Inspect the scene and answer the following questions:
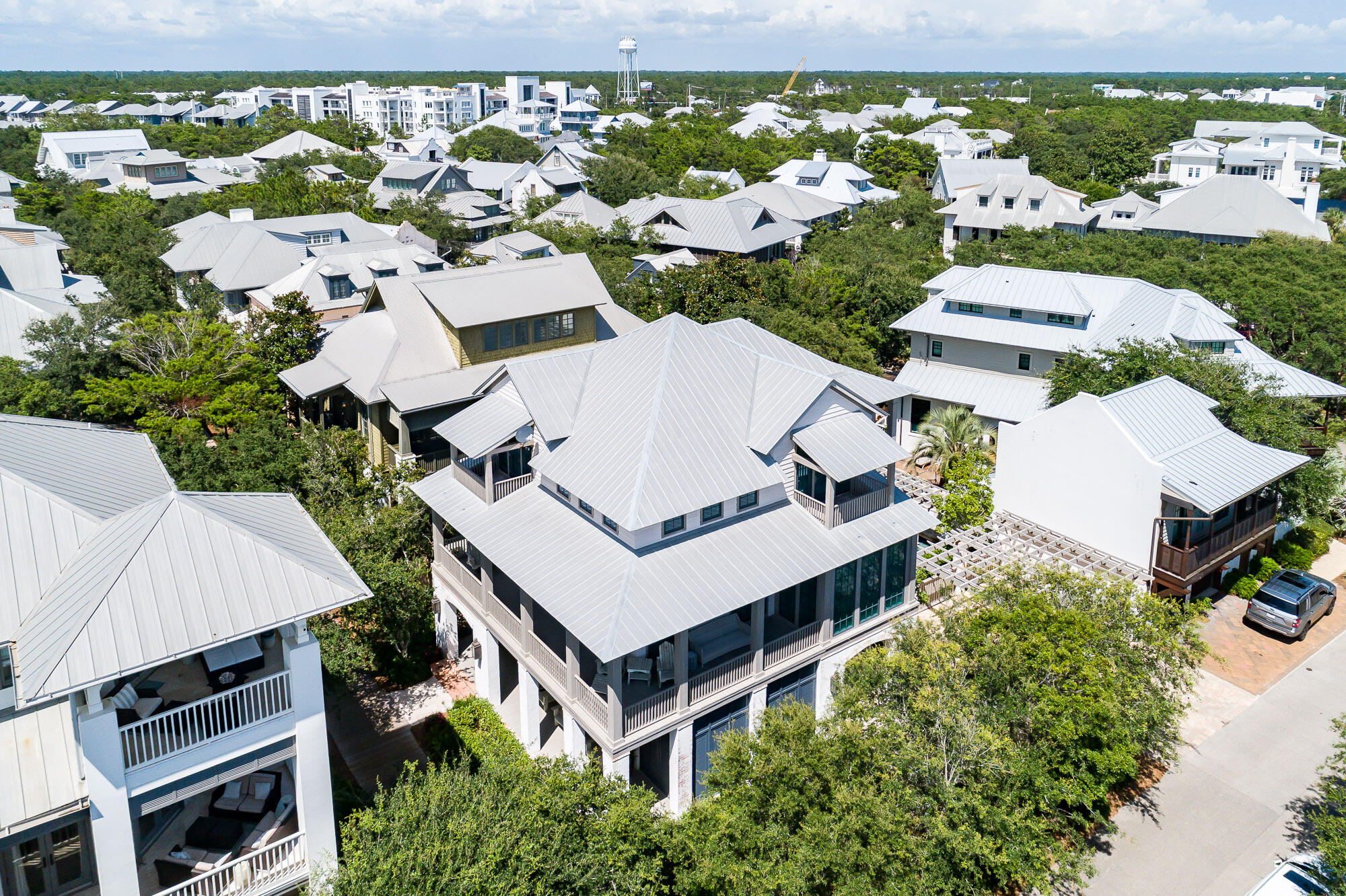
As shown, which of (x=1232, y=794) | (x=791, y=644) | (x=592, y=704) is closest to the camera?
(x=592, y=704)

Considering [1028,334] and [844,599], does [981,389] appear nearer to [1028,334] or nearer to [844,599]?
[1028,334]

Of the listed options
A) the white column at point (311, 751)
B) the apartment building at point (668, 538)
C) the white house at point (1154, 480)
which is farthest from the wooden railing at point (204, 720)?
the white house at point (1154, 480)

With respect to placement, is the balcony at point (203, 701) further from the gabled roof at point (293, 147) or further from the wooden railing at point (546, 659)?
the gabled roof at point (293, 147)

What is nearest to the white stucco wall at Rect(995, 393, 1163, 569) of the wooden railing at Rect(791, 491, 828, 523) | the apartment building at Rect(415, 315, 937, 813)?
the apartment building at Rect(415, 315, 937, 813)

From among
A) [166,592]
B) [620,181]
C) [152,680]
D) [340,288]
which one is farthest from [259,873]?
[620,181]

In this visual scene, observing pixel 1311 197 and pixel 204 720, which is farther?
pixel 1311 197
